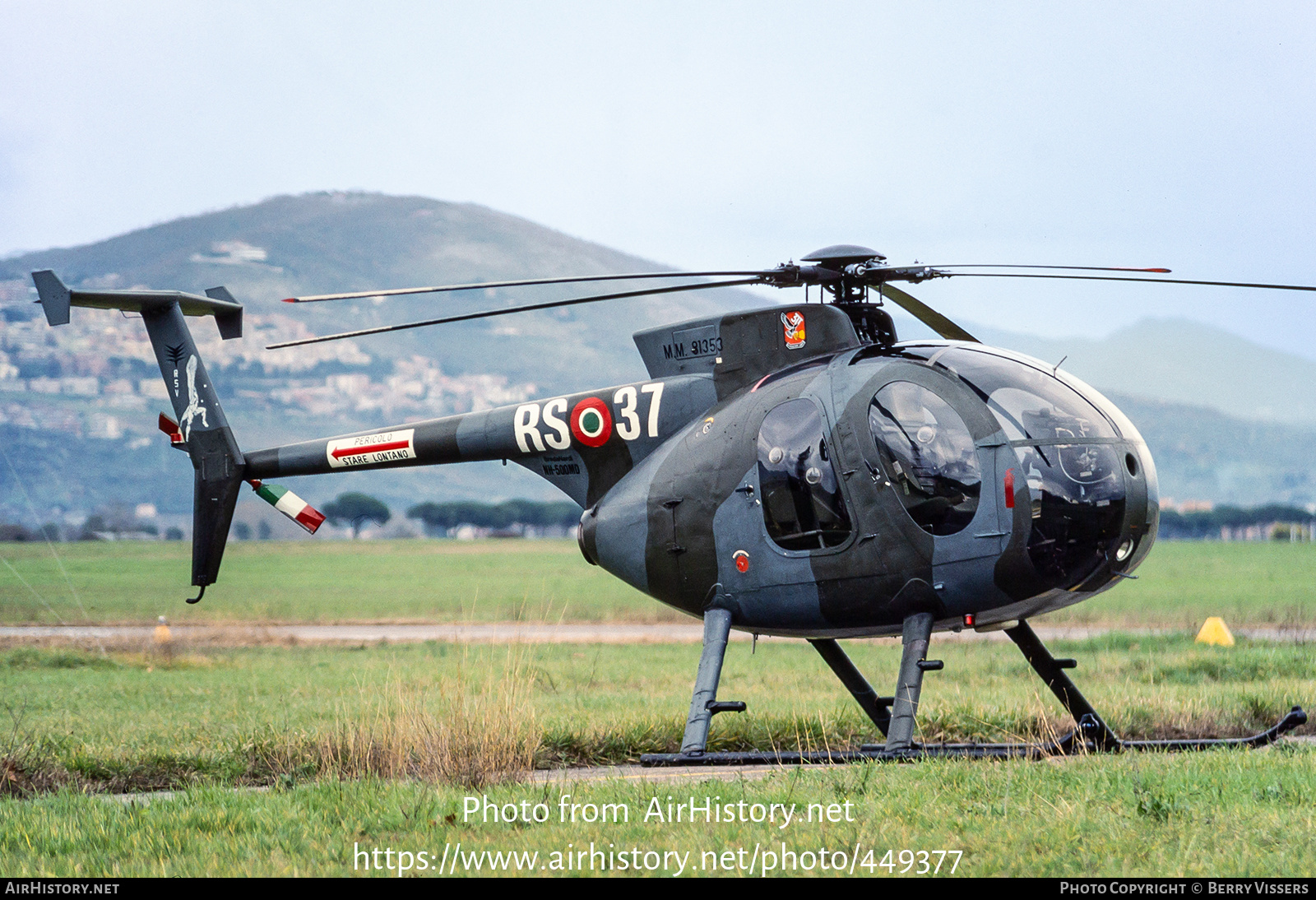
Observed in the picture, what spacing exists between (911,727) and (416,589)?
5427 centimetres

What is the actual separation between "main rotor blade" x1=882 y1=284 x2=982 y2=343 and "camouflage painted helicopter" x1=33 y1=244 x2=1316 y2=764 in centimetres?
3

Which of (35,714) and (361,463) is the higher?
(361,463)

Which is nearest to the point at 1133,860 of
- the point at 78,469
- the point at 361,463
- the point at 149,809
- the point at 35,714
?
the point at 149,809

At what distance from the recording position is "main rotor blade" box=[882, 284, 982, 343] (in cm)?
1091

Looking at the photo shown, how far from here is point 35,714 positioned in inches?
583

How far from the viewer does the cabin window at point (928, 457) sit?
30.7 ft

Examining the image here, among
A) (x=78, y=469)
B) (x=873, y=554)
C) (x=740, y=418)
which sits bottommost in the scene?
(x=78, y=469)

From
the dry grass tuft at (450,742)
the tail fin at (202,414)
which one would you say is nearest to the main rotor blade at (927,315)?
the dry grass tuft at (450,742)

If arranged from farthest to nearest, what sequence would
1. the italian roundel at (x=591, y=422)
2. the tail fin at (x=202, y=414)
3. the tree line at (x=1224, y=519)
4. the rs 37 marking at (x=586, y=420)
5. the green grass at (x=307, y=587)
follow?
the tree line at (x=1224, y=519) → the green grass at (x=307, y=587) → the tail fin at (x=202, y=414) → the italian roundel at (x=591, y=422) → the rs 37 marking at (x=586, y=420)

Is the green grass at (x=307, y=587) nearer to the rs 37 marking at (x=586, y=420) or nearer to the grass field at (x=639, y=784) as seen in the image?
the rs 37 marking at (x=586, y=420)

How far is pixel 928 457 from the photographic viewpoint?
9453 millimetres

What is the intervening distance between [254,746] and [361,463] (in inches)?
126

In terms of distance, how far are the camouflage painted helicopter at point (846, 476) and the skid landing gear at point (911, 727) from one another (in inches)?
0.9
